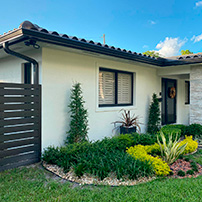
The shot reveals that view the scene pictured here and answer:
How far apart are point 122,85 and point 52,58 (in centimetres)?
330

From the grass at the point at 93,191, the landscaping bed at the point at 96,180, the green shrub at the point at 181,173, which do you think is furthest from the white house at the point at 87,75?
the green shrub at the point at 181,173

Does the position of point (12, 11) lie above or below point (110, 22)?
below

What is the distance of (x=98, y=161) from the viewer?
13.6ft

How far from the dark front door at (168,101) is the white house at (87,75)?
0.10 meters

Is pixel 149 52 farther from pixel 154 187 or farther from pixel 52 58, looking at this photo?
pixel 154 187

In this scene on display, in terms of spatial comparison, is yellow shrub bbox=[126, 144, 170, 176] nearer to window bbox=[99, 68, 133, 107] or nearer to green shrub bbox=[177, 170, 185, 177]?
green shrub bbox=[177, 170, 185, 177]

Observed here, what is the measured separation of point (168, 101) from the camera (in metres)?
10.2

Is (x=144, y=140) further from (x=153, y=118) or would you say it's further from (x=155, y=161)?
(x=153, y=118)

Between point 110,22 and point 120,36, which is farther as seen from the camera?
point 120,36

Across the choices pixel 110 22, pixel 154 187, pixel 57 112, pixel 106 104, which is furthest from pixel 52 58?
pixel 110 22

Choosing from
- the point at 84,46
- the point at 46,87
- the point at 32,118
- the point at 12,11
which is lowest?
the point at 32,118

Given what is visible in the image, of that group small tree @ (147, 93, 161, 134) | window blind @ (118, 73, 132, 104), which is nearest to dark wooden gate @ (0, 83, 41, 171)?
window blind @ (118, 73, 132, 104)

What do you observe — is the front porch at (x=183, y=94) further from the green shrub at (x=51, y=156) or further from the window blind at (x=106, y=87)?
the green shrub at (x=51, y=156)

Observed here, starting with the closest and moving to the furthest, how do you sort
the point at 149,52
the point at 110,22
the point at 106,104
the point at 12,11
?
the point at 106,104, the point at 12,11, the point at 110,22, the point at 149,52
